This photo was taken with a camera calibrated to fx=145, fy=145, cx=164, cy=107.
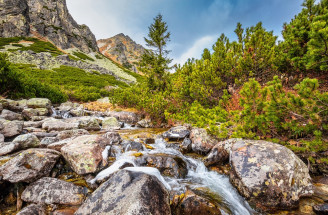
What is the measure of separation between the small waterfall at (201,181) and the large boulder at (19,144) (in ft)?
8.36

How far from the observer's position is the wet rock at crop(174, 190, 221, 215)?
8.20 feet

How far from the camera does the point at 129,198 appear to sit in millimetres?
2232

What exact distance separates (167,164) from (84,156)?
209 centimetres

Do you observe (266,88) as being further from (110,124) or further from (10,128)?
(10,128)

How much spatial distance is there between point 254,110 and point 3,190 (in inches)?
230

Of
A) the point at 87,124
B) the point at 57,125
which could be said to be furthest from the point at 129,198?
the point at 87,124

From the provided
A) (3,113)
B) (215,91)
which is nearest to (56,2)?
(3,113)

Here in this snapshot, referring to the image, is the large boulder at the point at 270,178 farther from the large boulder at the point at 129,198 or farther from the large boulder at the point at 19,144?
the large boulder at the point at 19,144

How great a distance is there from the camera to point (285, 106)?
3.20m

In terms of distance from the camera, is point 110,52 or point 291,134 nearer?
point 291,134

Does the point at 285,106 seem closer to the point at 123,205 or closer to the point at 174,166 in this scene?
the point at 174,166

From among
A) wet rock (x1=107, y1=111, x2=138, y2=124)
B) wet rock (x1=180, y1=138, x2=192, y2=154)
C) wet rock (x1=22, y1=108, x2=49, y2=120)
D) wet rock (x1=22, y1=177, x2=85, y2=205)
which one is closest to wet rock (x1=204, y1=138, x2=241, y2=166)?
wet rock (x1=180, y1=138, x2=192, y2=154)

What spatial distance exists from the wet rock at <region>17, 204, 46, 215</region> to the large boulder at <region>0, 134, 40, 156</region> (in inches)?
91.2

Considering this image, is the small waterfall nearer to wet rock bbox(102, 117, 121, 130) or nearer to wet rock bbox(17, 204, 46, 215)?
wet rock bbox(17, 204, 46, 215)
